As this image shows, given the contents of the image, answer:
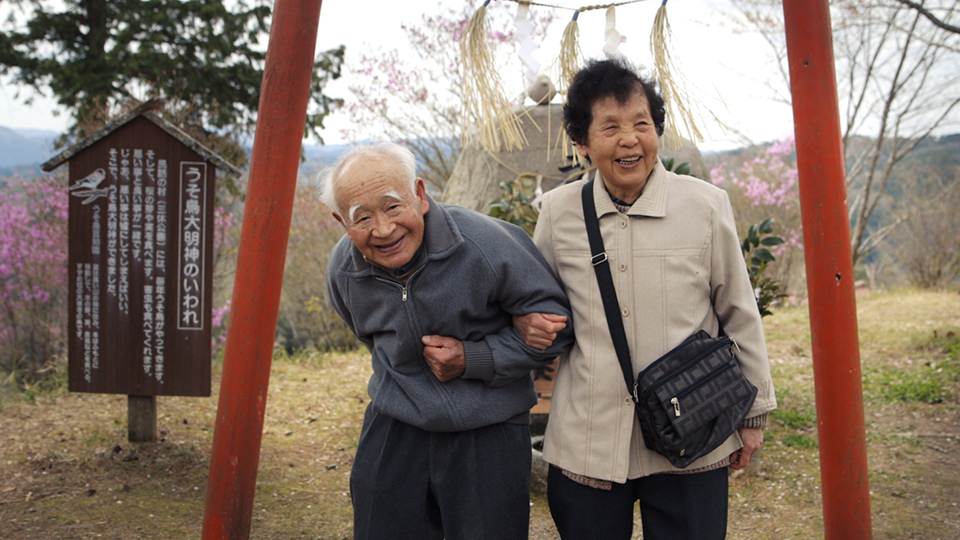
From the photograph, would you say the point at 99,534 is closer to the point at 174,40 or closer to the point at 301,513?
the point at 301,513

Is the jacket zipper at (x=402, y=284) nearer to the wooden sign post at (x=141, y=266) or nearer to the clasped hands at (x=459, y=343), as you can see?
the clasped hands at (x=459, y=343)

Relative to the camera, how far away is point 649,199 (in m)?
1.99

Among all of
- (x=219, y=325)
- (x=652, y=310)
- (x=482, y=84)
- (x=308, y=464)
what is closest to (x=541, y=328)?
(x=652, y=310)

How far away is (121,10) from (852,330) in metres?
9.70

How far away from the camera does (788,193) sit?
10.6 meters

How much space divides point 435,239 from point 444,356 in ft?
1.13

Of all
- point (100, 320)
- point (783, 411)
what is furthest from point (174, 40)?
point (783, 411)

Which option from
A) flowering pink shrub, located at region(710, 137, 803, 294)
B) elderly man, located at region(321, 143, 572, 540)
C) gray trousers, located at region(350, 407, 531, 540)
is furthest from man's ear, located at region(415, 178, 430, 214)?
flowering pink shrub, located at region(710, 137, 803, 294)

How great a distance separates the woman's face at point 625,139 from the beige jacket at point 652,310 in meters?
0.06

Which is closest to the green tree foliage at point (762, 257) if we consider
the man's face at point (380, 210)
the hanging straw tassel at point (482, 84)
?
the hanging straw tassel at point (482, 84)

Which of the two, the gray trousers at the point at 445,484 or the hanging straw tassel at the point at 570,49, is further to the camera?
the hanging straw tassel at the point at 570,49

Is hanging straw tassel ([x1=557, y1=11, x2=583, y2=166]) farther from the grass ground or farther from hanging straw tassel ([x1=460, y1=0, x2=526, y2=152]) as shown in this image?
the grass ground

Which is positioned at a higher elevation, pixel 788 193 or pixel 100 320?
pixel 788 193

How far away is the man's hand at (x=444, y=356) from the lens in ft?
6.59
